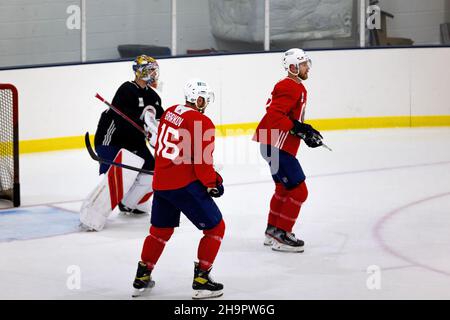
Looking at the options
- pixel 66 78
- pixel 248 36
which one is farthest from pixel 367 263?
pixel 248 36

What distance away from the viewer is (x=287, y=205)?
655 centimetres

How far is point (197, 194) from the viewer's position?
5422 mm

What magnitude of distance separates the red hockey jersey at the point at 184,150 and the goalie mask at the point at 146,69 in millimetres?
1750

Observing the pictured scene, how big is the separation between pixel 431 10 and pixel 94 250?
610 cm

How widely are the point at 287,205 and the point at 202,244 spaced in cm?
116

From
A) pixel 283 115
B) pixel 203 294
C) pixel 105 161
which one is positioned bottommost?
pixel 203 294

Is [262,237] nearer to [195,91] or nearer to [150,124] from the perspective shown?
[150,124]

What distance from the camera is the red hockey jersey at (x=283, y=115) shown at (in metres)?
6.44

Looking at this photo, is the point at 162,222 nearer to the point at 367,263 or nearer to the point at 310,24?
the point at 367,263

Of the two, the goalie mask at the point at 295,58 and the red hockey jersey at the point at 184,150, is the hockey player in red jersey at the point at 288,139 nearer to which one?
the goalie mask at the point at 295,58

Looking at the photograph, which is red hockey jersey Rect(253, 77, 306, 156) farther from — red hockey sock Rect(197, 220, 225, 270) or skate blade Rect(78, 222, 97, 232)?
skate blade Rect(78, 222, 97, 232)

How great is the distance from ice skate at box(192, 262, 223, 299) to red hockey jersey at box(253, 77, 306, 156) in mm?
1209

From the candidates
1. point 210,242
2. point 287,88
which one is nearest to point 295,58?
point 287,88

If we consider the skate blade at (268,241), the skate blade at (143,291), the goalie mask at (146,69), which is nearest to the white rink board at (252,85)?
the goalie mask at (146,69)
